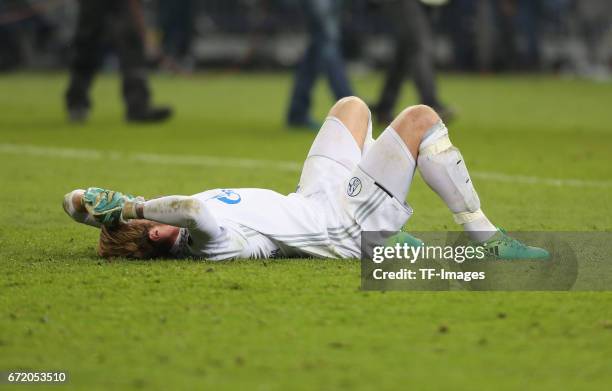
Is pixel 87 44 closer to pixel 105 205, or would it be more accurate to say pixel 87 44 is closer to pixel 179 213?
pixel 105 205

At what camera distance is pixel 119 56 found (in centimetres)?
1292

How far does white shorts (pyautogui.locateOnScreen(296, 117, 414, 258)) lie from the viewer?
548cm

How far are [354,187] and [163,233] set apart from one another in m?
0.90

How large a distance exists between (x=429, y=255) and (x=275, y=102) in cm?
1189

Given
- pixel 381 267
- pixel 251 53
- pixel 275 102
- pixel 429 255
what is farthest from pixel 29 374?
pixel 251 53

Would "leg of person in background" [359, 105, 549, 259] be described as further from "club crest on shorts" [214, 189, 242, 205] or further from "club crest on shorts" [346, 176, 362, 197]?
"club crest on shorts" [214, 189, 242, 205]

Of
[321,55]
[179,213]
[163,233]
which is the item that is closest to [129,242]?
[163,233]

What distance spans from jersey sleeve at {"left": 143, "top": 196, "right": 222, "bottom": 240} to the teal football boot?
1.24 meters

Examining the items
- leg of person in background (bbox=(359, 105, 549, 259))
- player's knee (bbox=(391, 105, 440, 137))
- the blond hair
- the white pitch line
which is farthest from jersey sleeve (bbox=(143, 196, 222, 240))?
the white pitch line

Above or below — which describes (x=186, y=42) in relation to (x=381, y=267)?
above

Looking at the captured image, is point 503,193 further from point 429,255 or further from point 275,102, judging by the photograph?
point 275,102

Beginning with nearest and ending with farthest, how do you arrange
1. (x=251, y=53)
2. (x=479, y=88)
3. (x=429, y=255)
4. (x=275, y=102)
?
(x=429, y=255), (x=275, y=102), (x=479, y=88), (x=251, y=53)

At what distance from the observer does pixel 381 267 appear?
211 inches

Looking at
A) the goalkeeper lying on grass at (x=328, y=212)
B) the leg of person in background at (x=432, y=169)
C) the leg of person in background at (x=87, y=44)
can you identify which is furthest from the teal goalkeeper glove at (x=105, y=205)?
the leg of person in background at (x=87, y=44)
